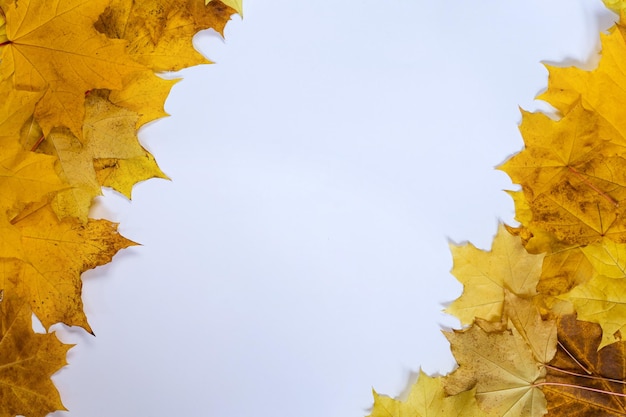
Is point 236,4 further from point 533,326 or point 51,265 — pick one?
point 533,326

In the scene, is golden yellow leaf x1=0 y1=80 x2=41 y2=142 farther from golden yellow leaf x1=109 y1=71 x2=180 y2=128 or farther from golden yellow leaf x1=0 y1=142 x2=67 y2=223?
golden yellow leaf x1=109 y1=71 x2=180 y2=128

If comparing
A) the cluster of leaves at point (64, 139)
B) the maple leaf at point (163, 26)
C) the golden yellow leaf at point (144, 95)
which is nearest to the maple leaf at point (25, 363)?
the cluster of leaves at point (64, 139)

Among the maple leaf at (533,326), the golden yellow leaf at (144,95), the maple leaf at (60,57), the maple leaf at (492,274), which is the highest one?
the maple leaf at (60,57)

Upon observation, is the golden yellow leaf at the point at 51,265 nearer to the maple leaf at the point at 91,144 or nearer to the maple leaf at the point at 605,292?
the maple leaf at the point at 91,144

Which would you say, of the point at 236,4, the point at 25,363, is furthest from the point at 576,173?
the point at 25,363

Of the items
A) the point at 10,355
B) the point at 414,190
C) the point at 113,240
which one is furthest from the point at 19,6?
the point at 414,190

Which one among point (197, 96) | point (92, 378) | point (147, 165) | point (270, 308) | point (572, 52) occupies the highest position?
point (572, 52)

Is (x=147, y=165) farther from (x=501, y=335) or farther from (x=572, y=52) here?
(x=572, y=52)

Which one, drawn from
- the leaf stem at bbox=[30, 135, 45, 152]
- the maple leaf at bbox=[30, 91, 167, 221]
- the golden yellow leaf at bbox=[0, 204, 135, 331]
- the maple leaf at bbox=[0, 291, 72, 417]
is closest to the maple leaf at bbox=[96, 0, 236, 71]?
the maple leaf at bbox=[30, 91, 167, 221]
